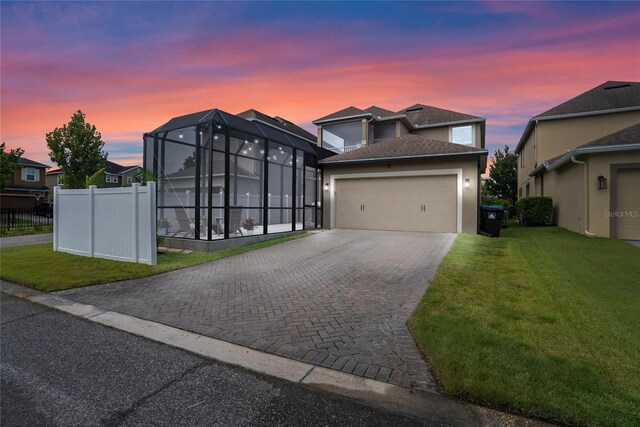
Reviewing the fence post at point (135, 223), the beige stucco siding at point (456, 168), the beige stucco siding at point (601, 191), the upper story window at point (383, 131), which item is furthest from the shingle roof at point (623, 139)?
the fence post at point (135, 223)

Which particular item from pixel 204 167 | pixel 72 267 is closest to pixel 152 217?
pixel 72 267

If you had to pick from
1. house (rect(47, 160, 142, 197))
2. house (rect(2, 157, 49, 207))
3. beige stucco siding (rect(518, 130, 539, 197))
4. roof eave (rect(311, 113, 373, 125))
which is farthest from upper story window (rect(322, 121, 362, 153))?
house (rect(2, 157, 49, 207))

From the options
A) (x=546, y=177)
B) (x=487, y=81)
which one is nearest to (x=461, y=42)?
(x=487, y=81)

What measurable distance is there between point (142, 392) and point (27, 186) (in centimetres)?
4253

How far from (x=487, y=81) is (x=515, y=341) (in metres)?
15.3

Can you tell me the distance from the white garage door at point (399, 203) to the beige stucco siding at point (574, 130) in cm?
992

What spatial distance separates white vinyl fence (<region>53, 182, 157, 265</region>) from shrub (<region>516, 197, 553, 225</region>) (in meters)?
17.4

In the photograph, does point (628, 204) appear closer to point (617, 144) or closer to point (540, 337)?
point (617, 144)

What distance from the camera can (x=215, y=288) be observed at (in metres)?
5.46

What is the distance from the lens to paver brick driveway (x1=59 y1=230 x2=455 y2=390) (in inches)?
122

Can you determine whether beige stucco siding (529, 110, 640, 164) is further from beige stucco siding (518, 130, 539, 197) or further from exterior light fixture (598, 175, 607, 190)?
exterior light fixture (598, 175, 607, 190)

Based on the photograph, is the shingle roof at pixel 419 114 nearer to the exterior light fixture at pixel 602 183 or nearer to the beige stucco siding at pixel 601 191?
the beige stucco siding at pixel 601 191

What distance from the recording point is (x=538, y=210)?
1546cm

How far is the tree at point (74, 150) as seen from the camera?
19.7m
